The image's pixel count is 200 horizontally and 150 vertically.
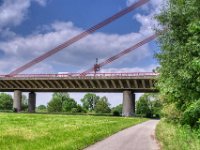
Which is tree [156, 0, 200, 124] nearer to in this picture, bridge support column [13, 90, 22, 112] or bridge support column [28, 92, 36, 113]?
bridge support column [13, 90, 22, 112]

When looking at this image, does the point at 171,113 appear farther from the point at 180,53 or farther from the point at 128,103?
the point at 128,103

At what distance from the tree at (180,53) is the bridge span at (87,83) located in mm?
66167

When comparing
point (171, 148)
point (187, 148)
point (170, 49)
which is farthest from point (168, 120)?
point (187, 148)

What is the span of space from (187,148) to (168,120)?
26.0 meters

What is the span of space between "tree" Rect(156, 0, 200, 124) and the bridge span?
66167 millimetres

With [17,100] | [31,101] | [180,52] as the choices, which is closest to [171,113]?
[180,52]

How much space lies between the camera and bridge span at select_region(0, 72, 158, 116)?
104956 millimetres

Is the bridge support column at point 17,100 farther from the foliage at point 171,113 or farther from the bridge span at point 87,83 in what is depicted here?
the foliage at point 171,113

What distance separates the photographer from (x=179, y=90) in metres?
28.6

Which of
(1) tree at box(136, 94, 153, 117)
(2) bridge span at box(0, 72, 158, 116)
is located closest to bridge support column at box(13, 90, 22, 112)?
(2) bridge span at box(0, 72, 158, 116)

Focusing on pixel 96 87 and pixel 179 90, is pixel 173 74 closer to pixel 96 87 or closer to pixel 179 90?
pixel 179 90

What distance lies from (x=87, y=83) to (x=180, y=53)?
8264cm

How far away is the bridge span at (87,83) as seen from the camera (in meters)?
105

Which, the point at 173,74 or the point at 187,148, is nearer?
the point at 187,148
